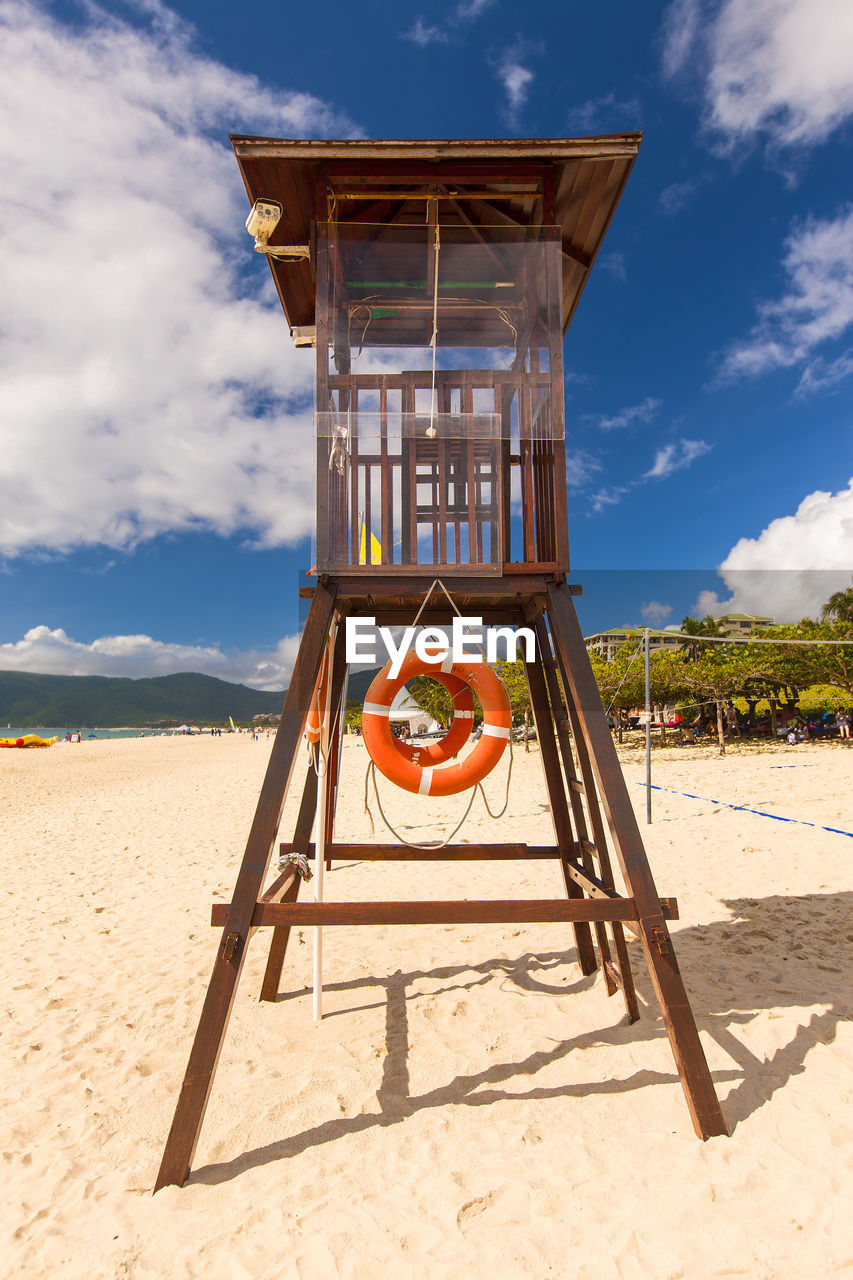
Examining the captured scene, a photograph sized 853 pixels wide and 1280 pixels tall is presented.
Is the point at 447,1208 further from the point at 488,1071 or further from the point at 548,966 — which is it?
the point at 548,966

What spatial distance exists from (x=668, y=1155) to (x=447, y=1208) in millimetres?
863

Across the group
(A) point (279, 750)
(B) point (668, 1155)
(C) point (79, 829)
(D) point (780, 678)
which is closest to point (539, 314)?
(A) point (279, 750)

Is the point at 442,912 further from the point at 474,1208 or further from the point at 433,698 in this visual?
the point at 433,698

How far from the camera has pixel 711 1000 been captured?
3688 mm

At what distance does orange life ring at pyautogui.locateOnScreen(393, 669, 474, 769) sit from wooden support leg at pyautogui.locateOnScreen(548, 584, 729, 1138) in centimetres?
82

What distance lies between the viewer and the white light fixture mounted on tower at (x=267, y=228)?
3.30 metres

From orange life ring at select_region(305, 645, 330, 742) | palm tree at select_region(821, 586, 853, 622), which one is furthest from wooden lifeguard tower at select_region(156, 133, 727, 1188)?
palm tree at select_region(821, 586, 853, 622)

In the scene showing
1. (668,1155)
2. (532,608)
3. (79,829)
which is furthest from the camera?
(79,829)

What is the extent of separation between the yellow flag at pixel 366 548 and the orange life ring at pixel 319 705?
0.49 metres

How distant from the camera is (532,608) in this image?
3.84m

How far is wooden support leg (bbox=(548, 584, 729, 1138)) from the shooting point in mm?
2547

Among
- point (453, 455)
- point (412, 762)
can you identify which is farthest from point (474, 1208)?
point (453, 455)

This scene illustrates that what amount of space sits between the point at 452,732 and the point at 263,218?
9.73ft

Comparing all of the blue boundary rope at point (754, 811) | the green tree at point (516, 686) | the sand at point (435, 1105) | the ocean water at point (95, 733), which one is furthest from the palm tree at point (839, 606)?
the ocean water at point (95, 733)
